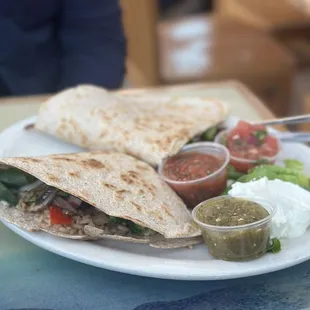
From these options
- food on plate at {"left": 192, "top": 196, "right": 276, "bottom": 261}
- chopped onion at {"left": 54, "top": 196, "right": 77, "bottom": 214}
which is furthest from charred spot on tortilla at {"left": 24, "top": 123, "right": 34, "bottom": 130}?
food on plate at {"left": 192, "top": 196, "right": 276, "bottom": 261}

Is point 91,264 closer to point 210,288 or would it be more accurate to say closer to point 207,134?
point 210,288

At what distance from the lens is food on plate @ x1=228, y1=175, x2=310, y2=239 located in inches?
53.9

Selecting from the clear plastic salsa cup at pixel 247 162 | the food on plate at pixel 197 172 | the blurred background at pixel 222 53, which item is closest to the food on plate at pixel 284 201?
the food on plate at pixel 197 172

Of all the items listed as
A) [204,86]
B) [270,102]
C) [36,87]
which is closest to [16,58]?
[36,87]

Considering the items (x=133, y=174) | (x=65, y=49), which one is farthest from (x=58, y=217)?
(x=65, y=49)

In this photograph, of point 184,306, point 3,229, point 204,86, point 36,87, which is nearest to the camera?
point 184,306

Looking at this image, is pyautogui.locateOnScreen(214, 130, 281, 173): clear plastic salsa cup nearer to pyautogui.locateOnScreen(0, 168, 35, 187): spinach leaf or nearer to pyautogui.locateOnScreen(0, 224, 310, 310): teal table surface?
pyautogui.locateOnScreen(0, 224, 310, 310): teal table surface

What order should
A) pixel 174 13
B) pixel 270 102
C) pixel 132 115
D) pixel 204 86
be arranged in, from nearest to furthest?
pixel 132 115, pixel 204 86, pixel 270 102, pixel 174 13

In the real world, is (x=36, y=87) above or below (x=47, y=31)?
below

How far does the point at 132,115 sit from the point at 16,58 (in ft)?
3.24

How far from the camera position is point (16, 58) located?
267 centimetres

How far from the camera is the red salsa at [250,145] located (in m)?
1.74

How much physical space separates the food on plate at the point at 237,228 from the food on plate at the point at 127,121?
409mm

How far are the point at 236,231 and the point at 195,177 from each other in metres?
0.35
